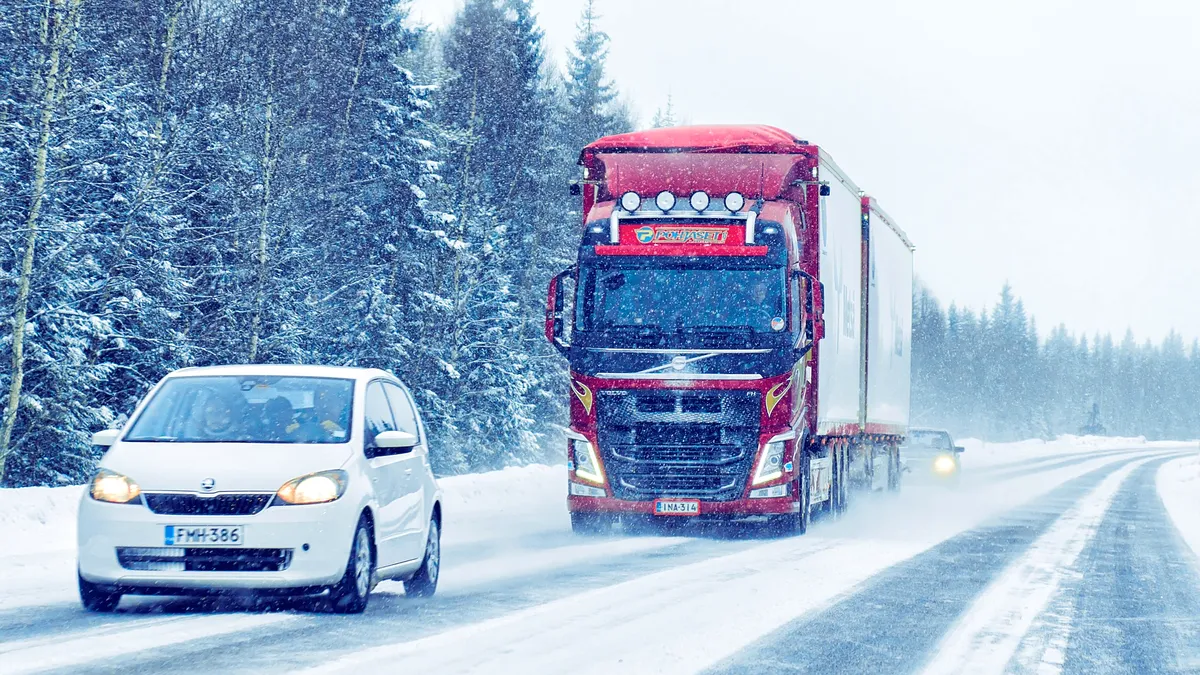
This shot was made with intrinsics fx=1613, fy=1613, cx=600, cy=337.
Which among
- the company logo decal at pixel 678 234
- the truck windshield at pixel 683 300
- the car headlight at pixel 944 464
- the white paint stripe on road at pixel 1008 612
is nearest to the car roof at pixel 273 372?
the white paint stripe on road at pixel 1008 612

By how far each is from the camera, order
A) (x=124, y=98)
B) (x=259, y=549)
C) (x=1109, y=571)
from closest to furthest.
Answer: (x=259, y=549) < (x=1109, y=571) < (x=124, y=98)

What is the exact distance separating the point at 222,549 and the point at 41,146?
18.4 meters

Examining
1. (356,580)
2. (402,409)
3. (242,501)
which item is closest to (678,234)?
(402,409)

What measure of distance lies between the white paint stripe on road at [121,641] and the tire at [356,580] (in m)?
0.29

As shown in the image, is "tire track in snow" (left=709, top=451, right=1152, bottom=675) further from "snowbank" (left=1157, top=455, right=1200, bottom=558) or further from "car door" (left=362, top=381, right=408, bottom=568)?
"snowbank" (left=1157, top=455, right=1200, bottom=558)

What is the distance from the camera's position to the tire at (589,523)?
1728cm

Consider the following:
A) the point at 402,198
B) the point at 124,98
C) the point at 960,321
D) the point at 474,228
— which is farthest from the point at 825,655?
the point at 960,321

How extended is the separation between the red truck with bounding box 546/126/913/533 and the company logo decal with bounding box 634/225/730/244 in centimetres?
1

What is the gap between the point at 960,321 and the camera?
16462cm

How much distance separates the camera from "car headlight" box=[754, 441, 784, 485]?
54.6ft

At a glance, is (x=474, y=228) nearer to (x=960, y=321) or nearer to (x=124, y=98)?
(x=124, y=98)

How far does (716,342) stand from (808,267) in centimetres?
170

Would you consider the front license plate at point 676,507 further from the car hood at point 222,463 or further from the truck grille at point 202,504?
the truck grille at point 202,504

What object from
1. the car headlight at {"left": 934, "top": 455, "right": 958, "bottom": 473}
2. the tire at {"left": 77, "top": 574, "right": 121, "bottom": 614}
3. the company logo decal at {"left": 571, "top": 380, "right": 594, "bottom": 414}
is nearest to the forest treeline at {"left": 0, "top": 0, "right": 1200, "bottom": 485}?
the company logo decal at {"left": 571, "top": 380, "right": 594, "bottom": 414}
